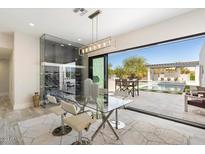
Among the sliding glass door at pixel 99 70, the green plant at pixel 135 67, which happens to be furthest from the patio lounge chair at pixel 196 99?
the sliding glass door at pixel 99 70

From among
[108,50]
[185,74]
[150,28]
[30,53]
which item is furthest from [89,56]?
[185,74]

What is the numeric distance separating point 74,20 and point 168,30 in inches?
96.9

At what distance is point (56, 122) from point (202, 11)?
4.22m

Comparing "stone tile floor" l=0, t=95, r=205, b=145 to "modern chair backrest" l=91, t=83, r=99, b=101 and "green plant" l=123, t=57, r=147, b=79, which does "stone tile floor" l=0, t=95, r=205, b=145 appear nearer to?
"modern chair backrest" l=91, t=83, r=99, b=101

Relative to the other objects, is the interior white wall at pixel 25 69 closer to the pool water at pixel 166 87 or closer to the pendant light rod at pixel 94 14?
the pendant light rod at pixel 94 14

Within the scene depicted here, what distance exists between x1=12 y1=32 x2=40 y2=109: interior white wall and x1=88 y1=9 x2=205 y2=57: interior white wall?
323 centimetres

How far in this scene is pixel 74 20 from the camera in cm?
307

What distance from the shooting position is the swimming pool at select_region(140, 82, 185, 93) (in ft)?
13.3

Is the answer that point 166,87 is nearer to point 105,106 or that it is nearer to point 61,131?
point 105,106

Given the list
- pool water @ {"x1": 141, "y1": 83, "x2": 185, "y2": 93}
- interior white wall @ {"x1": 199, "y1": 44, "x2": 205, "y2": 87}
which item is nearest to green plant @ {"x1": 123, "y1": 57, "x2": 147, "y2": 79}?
pool water @ {"x1": 141, "y1": 83, "x2": 185, "y2": 93}

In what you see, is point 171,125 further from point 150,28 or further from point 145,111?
point 150,28

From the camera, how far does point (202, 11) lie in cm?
257

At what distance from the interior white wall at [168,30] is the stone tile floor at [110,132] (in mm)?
2197

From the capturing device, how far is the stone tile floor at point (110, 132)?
213cm
